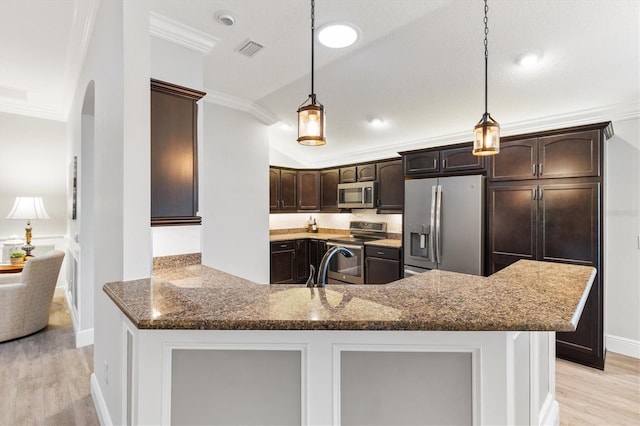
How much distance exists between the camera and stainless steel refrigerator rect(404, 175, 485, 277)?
11.6 feet

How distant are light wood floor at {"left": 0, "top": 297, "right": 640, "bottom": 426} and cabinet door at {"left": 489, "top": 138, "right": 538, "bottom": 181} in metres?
1.86

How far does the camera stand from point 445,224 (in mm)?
3762

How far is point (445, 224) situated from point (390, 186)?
50.7 inches

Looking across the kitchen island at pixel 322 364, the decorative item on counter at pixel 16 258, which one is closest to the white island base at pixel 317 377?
the kitchen island at pixel 322 364

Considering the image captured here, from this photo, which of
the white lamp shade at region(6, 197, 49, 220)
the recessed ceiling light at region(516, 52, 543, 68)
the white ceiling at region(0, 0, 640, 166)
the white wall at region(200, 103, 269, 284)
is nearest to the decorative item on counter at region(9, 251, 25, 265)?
the white lamp shade at region(6, 197, 49, 220)

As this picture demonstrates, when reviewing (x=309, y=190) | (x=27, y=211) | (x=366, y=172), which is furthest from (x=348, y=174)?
(x=27, y=211)

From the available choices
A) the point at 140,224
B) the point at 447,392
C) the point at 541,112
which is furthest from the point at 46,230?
the point at 541,112

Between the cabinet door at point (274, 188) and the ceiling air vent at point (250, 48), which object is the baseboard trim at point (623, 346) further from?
the cabinet door at point (274, 188)

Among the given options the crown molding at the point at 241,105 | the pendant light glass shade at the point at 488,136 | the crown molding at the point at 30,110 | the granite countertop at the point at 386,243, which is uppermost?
the crown molding at the point at 30,110

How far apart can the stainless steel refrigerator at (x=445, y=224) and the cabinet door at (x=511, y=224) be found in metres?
0.12

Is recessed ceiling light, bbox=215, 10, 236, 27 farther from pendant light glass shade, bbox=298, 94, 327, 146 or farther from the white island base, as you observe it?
the white island base

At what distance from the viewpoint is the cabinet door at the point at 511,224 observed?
→ 3.23m

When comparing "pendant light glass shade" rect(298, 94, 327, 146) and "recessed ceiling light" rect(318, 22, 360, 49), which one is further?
"recessed ceiling light" rect(318, 22, 360, 49)

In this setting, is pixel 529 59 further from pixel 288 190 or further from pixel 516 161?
pixel 288 190
